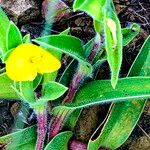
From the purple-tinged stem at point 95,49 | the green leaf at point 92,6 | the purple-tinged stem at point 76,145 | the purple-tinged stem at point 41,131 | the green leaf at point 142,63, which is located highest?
the green leaf at point 92,6

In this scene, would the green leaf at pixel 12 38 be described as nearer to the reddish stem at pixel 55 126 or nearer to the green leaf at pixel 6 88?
the green leaf at pixel 6 88

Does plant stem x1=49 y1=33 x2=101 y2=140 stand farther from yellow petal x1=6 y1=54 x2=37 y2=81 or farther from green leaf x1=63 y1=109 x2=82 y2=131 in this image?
yellow petal x1=6 y1=54 x2=37 y2=81

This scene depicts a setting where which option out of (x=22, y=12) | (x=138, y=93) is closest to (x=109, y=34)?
(x=138, y=93)

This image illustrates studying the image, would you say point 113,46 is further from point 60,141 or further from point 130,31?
point 60,141

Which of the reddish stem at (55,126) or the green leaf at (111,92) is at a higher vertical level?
the green leaf at (111,92)

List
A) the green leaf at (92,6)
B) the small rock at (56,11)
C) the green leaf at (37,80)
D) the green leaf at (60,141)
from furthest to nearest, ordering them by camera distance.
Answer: the small rock at (56,11) → the green leaf at (60,141) → the green leaf at (37,80) → the green leaf at (92,6)

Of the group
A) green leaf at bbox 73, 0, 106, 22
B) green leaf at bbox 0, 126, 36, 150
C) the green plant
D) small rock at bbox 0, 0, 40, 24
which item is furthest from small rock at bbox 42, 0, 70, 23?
green leaf at bbox 73, 0, 106, 22

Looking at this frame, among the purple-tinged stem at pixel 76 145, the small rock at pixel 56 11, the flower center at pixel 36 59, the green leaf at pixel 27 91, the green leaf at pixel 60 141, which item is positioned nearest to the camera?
the flower center at pixel 36 59

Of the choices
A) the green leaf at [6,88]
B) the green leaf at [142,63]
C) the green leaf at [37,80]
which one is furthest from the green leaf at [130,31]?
the green leaf at [6,88]
